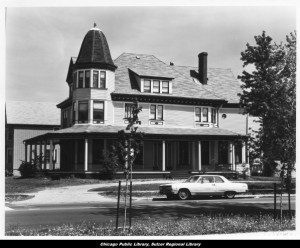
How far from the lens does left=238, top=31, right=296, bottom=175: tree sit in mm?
12797

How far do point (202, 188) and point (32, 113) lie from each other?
1232 inches

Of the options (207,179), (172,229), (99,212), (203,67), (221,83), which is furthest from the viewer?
(221,83)

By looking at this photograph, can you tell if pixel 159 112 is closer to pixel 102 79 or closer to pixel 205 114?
pixel 205 114

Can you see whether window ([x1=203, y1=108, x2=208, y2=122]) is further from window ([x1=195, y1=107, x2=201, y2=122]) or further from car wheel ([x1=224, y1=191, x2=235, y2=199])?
car wheel ([x1=224, y1=191, x2=235, y2=199])

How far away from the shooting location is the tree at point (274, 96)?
12.8m

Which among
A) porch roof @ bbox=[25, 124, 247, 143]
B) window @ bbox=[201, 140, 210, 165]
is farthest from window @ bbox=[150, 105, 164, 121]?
window @ bbox=[201, 140, 210, 165]

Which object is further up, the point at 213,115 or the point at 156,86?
the point at 156,86

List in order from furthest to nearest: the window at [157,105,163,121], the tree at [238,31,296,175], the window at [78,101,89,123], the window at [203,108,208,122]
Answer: the window at [203,108,208,122] < the window at [157,105,163,121] < the window at [78,101,89,123] < the tree at [238,31,296,175]

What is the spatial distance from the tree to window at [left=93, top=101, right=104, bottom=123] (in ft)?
73.1

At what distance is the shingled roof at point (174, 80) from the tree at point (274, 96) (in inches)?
891

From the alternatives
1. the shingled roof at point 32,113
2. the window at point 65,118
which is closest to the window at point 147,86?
the window at point 65,118

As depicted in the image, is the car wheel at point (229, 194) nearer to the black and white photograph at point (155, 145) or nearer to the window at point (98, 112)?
the black and white photograph at point (155, 145)

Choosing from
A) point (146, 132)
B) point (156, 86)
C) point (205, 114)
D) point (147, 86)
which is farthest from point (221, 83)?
point (146, 132)

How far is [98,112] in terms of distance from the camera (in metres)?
34.7
